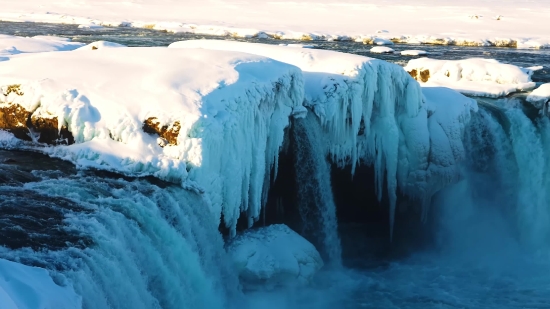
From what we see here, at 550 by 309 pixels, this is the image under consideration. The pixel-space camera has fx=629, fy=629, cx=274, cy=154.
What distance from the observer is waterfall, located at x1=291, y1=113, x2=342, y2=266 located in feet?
39.9

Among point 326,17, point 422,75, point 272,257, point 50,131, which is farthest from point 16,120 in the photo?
point 326,17

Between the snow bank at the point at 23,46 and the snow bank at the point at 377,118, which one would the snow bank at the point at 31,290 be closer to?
the snow bank at the point at 377,118

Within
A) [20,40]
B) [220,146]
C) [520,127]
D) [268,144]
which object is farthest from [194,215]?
[20,40]

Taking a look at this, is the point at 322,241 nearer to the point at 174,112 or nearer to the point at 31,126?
the point at 174,112

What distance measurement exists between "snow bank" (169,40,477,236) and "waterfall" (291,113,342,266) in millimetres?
315

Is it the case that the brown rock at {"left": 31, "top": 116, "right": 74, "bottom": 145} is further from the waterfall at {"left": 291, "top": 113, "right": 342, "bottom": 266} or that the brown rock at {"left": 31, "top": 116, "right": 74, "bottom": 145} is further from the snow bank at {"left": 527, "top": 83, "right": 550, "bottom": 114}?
the snow bank at {"left": 527, "top": 83, "right": 550, "bottom": 114}

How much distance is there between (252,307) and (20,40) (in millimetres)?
12823

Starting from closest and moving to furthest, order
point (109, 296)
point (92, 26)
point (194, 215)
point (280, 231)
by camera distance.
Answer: point (109, 296) < point (194, 215) < point (280, 231) < point (92, 26)

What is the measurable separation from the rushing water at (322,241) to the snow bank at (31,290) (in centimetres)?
29

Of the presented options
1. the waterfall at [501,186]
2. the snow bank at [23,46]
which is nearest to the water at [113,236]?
the waterfall at [501,186]

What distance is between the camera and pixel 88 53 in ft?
40.2

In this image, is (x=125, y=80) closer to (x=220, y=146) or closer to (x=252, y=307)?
(x=220, y=146)

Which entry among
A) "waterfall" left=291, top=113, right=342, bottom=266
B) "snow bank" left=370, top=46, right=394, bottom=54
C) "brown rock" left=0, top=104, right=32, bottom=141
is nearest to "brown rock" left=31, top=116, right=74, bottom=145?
"brown rock" left=0, top=104, right=32, bottom=141

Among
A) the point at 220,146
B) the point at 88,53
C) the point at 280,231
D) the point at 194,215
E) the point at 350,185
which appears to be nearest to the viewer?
the point at 194,215
